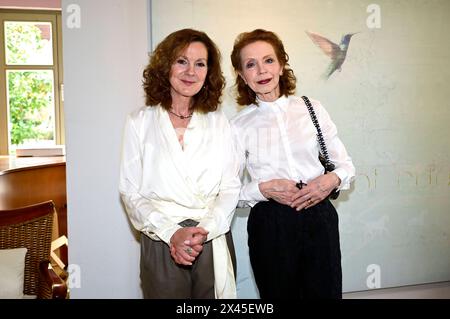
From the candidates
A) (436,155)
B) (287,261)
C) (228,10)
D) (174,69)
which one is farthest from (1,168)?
(436,155)

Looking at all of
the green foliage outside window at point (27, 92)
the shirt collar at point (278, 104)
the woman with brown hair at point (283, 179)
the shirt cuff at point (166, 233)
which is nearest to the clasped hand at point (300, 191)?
the woman with brown hair at point (283, 179)

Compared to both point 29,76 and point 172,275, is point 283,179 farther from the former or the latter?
point 29,76

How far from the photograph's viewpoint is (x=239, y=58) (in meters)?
1.94

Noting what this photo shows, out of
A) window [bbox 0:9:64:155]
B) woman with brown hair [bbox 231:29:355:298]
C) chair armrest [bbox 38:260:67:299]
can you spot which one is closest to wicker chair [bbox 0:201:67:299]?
chair armrest [bbox 38:260:67:299]

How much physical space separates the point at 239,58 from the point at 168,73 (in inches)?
13.2

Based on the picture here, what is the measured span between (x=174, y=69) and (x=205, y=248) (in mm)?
702

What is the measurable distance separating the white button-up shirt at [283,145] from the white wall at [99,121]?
2.83ft

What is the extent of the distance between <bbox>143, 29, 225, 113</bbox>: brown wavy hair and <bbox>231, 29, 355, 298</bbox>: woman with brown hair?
15cm

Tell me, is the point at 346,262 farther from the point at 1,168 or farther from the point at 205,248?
the point at 1,168

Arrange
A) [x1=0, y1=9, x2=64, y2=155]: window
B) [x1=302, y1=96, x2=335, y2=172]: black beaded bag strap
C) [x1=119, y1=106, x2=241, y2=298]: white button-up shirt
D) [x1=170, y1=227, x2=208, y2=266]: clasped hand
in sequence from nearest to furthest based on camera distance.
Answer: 1. [x1=170, y1=227, x2=208, y2=266]: clasped hand
2. [x1=119, y1=106, x2=241, y2=298]: white button-up shirt
3. [x1=302, y1=96, x2=335, y2=172]: black beaded bag strap
4. [x1=0, y1=9, x2=64, y2=155]: window

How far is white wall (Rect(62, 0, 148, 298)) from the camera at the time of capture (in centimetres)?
248

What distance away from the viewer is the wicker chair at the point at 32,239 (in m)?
2.20

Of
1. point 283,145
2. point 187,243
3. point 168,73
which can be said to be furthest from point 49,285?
point 283,145

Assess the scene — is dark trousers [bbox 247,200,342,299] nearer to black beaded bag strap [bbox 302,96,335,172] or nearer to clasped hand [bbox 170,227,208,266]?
black beaded bag strap [bbox 302,96,335,172]
